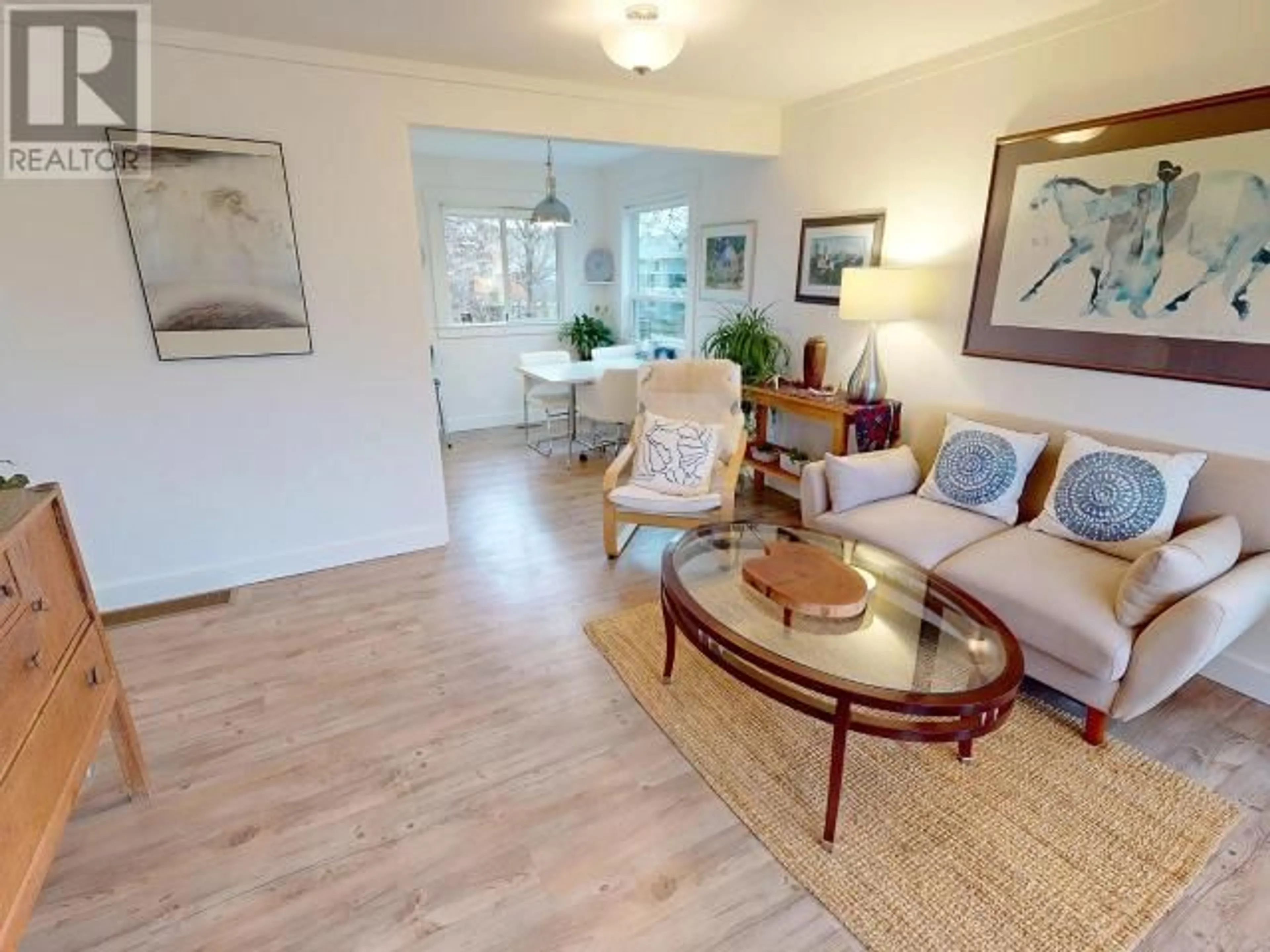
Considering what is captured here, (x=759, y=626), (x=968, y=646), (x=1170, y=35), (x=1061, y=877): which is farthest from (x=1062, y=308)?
(x=1061, y=877)

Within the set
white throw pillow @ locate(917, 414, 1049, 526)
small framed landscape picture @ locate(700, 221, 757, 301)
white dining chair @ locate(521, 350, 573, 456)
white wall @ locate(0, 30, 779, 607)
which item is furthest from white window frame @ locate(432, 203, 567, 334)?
white throw pillow @ locate(917, 414, 1049, 526)

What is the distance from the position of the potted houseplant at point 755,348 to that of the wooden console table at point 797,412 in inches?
5.5

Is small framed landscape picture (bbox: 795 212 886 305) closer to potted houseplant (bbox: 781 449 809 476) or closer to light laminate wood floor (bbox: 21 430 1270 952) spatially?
potted houseplant (bbox: 781 449 809 476)

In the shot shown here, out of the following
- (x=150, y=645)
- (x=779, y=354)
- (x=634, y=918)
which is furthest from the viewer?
(x=779, y=354)

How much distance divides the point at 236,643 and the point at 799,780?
87.5 inches

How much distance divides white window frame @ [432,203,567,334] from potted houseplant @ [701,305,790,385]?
252cm

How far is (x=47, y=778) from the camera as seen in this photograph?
1282 mm

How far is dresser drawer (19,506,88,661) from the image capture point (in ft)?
4.52

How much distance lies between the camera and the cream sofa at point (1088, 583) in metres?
1.76

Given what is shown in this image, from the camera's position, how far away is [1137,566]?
187 centimetres

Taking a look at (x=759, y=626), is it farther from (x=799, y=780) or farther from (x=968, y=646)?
(x=968, y=646)

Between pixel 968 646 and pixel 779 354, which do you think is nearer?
pixel 968 646

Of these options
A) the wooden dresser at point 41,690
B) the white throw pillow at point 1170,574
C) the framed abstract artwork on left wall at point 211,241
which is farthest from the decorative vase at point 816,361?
the wooden dresser at point 41,690

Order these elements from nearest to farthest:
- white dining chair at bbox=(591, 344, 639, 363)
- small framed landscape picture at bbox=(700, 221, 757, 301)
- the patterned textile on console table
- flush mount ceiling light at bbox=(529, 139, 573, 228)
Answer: the patterned textile on console table → small framed landscape picture at bbox=(700, 221, 757, 301) → flush mount ceiling light at bbox=(529, 139, 573, 228) → white dining chair at bbox=(591, 344, 639, 363)
